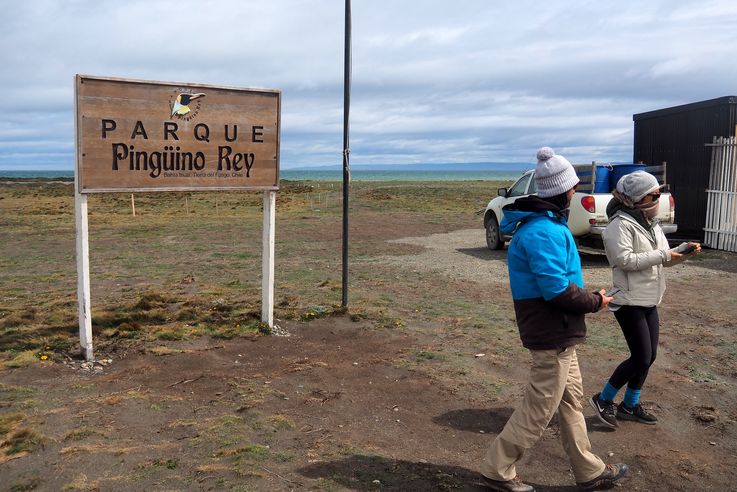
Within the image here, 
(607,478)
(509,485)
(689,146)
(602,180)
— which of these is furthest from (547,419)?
(689,146)

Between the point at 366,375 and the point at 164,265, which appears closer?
the point at 366,375

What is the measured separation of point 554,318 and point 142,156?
4.54m

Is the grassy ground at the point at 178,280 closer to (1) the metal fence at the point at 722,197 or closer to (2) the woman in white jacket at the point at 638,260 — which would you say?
(2) the woman in white jacket at the point at 638,260

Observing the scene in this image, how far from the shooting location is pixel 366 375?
6191 millimetres

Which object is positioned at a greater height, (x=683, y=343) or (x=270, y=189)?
(x=270, y=189)

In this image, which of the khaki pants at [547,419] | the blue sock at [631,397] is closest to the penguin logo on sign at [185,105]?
the khaki pants at [547,419]

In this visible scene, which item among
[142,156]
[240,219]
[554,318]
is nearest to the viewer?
[554,318]

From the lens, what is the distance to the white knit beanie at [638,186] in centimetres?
469

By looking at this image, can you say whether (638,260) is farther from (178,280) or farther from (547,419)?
(178,280)

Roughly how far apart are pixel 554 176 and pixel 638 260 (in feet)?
4.04

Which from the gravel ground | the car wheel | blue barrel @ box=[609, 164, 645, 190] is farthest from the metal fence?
the car wheel

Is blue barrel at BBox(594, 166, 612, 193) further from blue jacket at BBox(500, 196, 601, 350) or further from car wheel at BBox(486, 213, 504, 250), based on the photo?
blue jacket at BBox(500, 196, 601, 350)

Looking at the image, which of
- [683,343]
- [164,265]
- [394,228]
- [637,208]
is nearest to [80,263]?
[637,208]

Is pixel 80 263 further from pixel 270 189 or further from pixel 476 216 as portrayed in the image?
pixel 476 216
